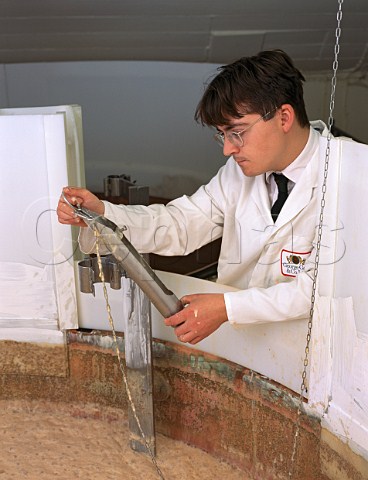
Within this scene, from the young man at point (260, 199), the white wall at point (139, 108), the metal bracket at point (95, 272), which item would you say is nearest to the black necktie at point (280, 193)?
the young man at point (260, 199)

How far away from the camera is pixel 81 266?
61.8 inches

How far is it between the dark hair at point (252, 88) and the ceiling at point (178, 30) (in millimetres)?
1097

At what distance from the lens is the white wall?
3.49 meters

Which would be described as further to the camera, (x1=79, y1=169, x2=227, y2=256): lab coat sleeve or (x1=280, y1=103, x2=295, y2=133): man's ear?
(x1=79, y1=169, x2=227, y2=256): lab coat sleeve

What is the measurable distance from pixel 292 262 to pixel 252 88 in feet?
1.23

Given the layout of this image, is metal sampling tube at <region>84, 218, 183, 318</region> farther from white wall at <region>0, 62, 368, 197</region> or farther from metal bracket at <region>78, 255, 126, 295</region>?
white wall at <region>0, 62, 368, 197</region>

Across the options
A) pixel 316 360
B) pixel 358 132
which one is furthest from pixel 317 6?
pixel 316 360

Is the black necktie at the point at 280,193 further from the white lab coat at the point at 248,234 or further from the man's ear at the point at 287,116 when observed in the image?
the man's ear at the point at 287,116

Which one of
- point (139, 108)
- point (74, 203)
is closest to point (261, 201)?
point (74, 203)

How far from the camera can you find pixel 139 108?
3547 millimetres

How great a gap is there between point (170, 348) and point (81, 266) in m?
0.35

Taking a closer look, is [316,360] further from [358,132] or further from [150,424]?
[358,132]

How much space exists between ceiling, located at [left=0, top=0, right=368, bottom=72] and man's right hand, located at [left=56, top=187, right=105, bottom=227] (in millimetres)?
1153

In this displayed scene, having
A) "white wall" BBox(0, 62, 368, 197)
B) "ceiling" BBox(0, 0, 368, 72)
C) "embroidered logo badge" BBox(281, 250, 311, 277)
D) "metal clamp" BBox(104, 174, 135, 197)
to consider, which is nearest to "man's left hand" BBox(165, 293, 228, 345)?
"embroidered logo badge" BBox(281, 250, 311, 277)
